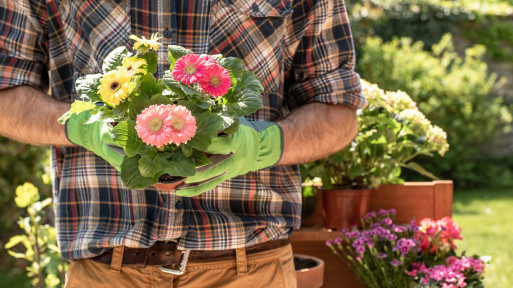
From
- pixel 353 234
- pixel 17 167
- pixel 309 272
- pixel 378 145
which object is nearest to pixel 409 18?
pixel 17 167

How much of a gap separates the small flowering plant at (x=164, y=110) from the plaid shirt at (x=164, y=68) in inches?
11.6

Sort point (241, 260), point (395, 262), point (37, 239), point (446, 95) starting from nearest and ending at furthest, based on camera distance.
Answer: point (241, 260) < point (395, 262) < point (37, 239) < point (446, 95)

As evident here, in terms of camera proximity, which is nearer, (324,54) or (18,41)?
(18,41)

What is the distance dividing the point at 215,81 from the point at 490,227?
5.91 meters

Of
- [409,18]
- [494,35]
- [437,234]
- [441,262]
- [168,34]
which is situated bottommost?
[441,262]

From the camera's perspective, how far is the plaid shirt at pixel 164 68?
153cm

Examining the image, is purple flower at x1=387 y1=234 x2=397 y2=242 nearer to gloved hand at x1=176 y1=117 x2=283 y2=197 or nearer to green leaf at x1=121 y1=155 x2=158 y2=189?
gloved hand at x1=176 y1=117 x2=283 y2=197

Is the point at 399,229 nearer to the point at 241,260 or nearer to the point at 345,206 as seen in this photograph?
the point at 345,206

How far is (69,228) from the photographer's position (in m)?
1.60

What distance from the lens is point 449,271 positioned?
6.98 feet

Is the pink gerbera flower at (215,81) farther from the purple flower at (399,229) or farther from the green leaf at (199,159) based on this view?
the purple flower at (399,229)

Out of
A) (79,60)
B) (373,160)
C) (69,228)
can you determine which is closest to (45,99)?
(79,60)

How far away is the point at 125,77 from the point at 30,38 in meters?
0.49

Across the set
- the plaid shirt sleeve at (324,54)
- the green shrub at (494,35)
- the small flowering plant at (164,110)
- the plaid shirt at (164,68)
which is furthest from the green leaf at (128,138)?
the green shrub at (494,35)
